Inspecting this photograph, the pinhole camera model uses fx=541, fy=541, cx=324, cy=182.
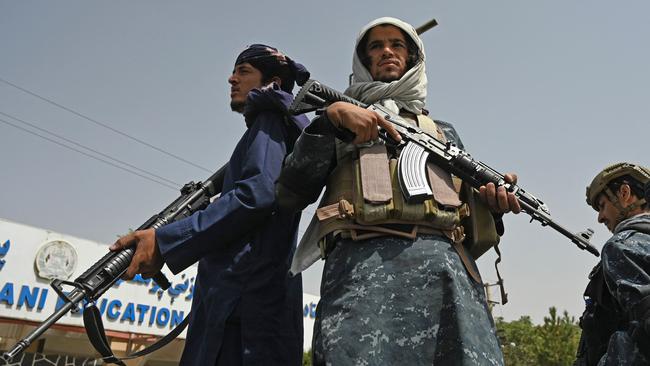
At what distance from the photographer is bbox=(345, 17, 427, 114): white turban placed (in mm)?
2570

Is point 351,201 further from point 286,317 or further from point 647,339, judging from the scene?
point 647,339

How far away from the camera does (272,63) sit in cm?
306

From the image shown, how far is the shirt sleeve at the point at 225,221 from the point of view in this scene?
234 cm

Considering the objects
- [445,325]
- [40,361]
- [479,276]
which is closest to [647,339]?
[479,276]

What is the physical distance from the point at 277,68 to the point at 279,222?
3.33 ft

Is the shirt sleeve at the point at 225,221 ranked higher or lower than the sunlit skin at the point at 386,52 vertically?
lower

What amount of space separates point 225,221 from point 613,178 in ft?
8.45

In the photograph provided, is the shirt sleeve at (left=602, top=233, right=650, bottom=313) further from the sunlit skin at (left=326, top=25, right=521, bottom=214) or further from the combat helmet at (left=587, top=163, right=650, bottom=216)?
the combat helmet at (left=587, top=163, right=650, bottom=216)

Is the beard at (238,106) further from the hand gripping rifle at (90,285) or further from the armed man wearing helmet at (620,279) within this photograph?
the armed man wearing helmet at (620,279)

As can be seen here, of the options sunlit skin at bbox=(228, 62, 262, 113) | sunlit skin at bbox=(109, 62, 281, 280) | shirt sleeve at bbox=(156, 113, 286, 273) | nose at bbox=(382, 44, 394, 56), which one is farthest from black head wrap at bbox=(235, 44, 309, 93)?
sunlit skin at bbox=(109, 62, 281, 280)

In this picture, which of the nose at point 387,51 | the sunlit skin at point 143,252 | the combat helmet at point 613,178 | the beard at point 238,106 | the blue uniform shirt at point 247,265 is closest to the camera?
the blue uniform shirt at point 247,265

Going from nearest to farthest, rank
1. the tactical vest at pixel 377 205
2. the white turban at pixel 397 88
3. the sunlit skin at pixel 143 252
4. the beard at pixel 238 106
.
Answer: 1. the tactical vest at pixel 377 205
2. the sunlit skin at pixel 143 252
3. the white turban at pixel 397 88
4. the beard at pixel 238 106

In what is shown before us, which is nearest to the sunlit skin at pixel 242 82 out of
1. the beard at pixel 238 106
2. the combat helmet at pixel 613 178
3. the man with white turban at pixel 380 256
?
the beard at pixel 238 106

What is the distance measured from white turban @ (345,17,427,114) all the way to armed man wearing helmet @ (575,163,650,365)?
1.19 metres
